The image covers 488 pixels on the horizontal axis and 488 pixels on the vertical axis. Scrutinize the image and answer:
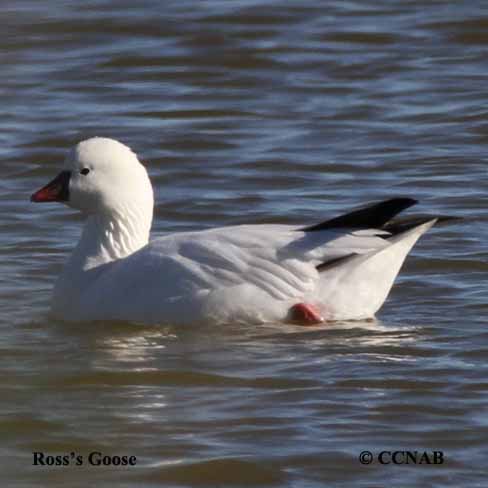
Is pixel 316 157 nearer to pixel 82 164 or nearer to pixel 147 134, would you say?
pixel 147 134

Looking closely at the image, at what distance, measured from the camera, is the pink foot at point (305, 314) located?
8799 mm

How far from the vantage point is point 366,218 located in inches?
346

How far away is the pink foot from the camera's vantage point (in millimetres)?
8799

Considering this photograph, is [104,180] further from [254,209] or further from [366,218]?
[254,209]

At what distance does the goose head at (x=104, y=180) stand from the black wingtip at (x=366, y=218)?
1.02m

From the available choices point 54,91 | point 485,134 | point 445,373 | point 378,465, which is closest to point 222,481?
point 378,465

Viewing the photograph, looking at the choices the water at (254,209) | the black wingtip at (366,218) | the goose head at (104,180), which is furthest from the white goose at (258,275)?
the goose head at (104,180)

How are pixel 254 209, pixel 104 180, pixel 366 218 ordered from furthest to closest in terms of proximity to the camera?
pixel 254 209, pixel 104 180, pixel 366 218

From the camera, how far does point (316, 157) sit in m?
12.7

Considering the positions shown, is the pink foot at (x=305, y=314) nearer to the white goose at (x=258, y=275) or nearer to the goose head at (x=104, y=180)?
the white goose at (x=258, y=275)

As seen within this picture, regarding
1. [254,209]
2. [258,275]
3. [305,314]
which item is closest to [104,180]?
[258,275]

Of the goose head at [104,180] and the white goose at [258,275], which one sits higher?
the goose head at [104,180]

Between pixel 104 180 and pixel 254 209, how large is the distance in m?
2.33

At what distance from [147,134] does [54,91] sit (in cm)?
172
